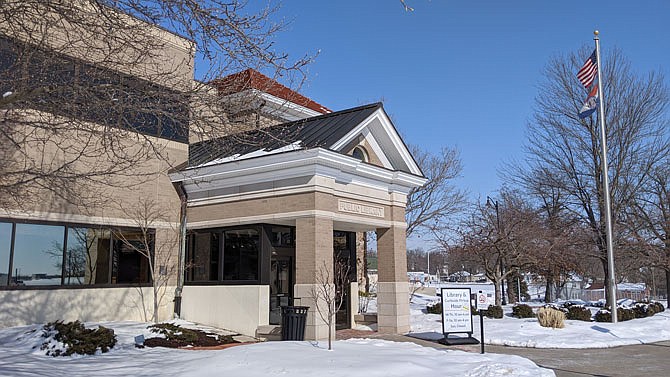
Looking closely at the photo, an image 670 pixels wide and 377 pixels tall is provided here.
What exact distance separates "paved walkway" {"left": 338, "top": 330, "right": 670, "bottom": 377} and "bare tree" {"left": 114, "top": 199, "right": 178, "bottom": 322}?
220 inches

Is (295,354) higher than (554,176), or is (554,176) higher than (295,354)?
(554,176)

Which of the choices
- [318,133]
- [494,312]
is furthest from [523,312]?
[318,133]

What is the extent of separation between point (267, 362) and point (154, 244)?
357 inches

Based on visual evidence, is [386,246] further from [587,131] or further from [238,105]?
[587,131]

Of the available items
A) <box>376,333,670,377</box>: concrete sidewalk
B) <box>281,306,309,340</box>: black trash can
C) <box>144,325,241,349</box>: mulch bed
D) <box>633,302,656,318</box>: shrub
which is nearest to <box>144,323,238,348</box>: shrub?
<box>144,325,241,349</box>: mulch bed

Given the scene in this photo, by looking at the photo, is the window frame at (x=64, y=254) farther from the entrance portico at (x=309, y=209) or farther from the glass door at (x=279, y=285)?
the glass door at (x=279, y=285)

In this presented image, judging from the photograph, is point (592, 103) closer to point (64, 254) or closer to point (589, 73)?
point (589, 73)

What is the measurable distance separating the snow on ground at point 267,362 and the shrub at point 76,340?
7.8 inches

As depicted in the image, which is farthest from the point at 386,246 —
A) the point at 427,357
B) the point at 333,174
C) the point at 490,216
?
the point at 490,216

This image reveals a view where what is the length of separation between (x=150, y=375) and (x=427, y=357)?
5.13 m

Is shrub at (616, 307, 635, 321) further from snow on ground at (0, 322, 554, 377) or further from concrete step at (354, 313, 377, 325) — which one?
snow on ground at (0, 322, 554, 377)

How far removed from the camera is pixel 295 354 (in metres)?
11.0

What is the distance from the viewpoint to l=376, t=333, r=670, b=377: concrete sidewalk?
1149 centimetres

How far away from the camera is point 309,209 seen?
15.4m
